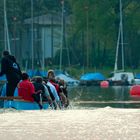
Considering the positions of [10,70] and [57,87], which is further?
[57,87]

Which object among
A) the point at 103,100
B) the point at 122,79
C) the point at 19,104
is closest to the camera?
the point at 19,104

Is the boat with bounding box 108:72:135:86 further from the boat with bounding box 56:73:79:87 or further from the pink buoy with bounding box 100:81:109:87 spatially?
the boat with bounding box 56:73:79:87

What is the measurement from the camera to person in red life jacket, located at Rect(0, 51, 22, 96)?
23078 mm

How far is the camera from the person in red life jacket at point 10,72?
23078 millimetres

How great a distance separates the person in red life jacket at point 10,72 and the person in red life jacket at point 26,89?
229 millimetres

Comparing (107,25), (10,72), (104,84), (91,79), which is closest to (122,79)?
(104,84)

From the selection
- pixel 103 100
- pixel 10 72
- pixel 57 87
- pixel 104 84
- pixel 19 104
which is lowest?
pixel 104 84

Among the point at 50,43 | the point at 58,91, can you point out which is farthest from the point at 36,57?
the point at 58,91

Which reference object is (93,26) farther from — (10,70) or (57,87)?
(10,70)

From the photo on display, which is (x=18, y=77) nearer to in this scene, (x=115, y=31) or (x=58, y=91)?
(x=58, y=91)

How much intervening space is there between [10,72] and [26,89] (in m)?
0.70

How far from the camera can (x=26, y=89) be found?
22.9m

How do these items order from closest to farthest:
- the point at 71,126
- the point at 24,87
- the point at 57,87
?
the point at 71,126
the point at 24,87
the point at 57,87

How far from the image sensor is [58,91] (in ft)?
80.9
